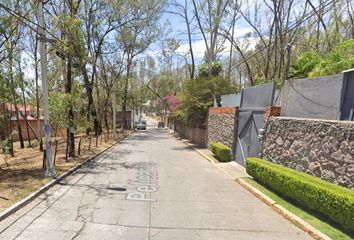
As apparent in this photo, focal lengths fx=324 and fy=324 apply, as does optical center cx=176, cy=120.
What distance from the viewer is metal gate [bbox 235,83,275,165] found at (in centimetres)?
1348

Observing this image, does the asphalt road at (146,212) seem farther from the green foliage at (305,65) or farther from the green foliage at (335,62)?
the green foliage at (305,65)

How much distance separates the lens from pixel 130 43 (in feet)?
124

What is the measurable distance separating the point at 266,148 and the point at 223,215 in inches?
206

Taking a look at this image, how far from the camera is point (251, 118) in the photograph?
14703 millimetres

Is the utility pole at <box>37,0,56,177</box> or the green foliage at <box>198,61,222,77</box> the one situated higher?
the green foliage at <box>198,61,222,77</box>

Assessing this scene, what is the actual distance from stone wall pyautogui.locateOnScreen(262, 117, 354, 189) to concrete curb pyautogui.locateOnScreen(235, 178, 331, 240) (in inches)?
53.2

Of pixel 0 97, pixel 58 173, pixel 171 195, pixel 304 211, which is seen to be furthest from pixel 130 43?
pixel 304 211

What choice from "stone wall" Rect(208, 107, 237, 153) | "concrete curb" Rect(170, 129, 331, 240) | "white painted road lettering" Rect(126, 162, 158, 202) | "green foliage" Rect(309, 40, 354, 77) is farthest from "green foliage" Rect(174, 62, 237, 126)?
"concrete curb" Rect(170, 129, 331, 240)

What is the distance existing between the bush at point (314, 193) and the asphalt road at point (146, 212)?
740 mm

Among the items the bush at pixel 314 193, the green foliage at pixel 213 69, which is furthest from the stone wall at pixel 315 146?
the green foliage at pixel 213 69

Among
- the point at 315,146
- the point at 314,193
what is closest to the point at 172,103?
the point at 315,146

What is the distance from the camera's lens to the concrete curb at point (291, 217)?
6488 millimetres

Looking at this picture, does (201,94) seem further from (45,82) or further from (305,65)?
(45,82)

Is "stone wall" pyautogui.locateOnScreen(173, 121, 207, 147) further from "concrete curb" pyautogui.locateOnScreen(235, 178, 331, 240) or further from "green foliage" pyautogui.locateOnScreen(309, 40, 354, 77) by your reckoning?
"concrete curb" pyautogui.locateOnScreen(235, 178, 331, 240)
